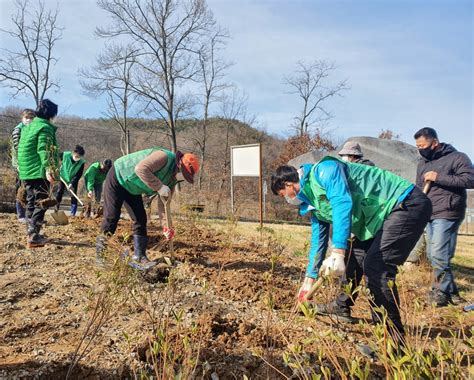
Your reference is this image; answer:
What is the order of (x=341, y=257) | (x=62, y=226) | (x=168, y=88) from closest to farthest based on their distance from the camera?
(x=341, y=257) → (x=62, y=226) → (x=168, y=88)

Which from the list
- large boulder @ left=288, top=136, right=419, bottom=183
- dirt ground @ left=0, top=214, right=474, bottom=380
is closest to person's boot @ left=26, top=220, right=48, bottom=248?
dirt ground @ left=0, top=214, right=474, bottom=380

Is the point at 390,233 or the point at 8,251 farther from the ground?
the point at 390,233

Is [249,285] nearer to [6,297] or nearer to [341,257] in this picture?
[341,257]

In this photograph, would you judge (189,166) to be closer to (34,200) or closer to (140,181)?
(140,181)

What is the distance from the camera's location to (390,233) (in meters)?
2.46

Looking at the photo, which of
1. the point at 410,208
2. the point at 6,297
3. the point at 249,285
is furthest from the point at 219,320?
the point at 6,297

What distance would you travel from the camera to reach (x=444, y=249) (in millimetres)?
3715

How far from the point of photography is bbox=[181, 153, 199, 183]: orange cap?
3532 mm

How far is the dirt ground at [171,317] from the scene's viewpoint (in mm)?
1870

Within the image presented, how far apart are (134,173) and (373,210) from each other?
90.0 inches

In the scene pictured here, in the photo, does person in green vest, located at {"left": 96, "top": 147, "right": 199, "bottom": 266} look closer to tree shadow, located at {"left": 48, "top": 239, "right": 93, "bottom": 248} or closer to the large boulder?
tree shadow, located at {"left": 48, "top": 239, "right": 93, "bottom": 248}

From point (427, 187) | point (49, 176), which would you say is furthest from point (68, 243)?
point (427, 187)

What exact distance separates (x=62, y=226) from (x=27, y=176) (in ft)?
5.51

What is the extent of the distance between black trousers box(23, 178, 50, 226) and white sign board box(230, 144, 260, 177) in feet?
13.1
